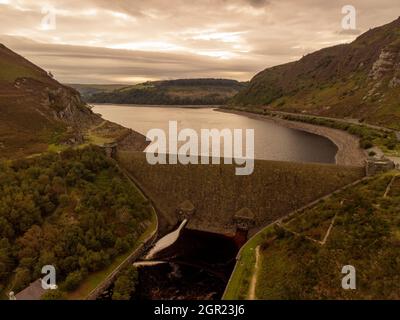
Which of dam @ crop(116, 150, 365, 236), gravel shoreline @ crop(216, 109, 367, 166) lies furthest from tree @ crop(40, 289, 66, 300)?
gravel shoreline @ crop(216, 109, 367, 166)

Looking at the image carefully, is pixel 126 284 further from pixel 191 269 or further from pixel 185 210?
pixel 185 210

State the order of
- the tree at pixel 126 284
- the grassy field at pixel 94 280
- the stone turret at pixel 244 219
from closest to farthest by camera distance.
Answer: the grassy field at pixel 94 280, the tree at pixel 126 284, the stone turret at pixel 244 219

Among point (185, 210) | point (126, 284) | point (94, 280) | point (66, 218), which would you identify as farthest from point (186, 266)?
point (66, 218)

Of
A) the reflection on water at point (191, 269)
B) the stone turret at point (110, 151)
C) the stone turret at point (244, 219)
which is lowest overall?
the reflection on water at point (191, 269)

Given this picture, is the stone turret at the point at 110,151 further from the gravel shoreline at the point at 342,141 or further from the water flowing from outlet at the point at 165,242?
the gravel shoreline at the point at 342,141

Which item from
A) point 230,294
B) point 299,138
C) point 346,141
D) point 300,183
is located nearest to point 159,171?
point 300,183

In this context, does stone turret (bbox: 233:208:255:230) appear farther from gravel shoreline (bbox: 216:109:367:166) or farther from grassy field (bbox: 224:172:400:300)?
gravel shoreline (bbox: 216:109:367:166)

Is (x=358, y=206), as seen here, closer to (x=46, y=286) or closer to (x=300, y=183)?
(x=300, y=183)

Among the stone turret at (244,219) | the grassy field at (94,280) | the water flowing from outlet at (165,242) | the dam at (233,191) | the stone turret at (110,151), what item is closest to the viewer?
the grassy field at (94,280)

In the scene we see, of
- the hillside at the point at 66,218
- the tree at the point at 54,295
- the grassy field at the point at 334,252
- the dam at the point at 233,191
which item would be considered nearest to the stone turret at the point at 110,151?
the hillside at the point at 66,218
